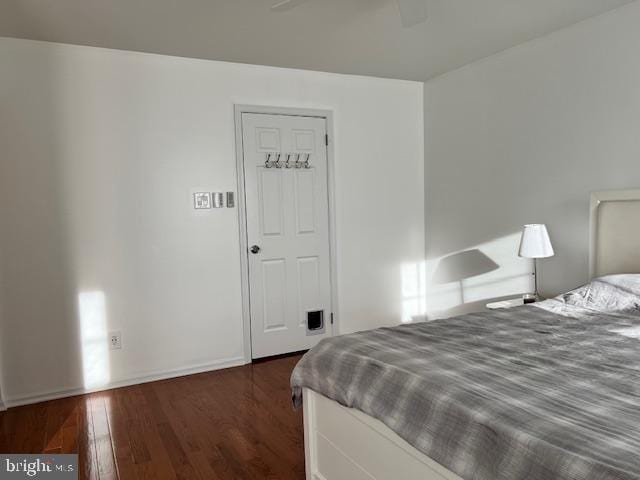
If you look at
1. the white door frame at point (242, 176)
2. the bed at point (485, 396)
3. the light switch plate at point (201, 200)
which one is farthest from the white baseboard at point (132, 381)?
the bed at point (485, 396)

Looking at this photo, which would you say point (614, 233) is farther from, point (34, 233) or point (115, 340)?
point (34, 233)

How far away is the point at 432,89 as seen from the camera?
4.55 meters

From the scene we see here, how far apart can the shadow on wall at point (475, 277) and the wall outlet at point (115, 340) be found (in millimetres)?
2781

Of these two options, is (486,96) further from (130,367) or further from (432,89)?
(130,367)

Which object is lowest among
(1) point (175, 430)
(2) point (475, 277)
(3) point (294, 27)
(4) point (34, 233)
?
(1) point (175, 430)

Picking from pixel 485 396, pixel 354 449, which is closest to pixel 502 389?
pixel 485 396

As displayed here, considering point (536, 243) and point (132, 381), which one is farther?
point (132, 381)

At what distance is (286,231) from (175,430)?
1.85 meters

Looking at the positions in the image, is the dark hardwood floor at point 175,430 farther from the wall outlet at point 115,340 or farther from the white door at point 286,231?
the white door at point 286,231

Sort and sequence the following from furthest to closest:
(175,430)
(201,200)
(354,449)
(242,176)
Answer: (242,176) < (201,200) < (175,430) < (354,449)

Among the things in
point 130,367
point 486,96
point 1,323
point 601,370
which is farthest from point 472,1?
point 1,323

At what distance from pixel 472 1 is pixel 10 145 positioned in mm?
3023

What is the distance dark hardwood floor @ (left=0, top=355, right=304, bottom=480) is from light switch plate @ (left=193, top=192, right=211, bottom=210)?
1.30 meters

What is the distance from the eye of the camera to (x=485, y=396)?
1411mm
